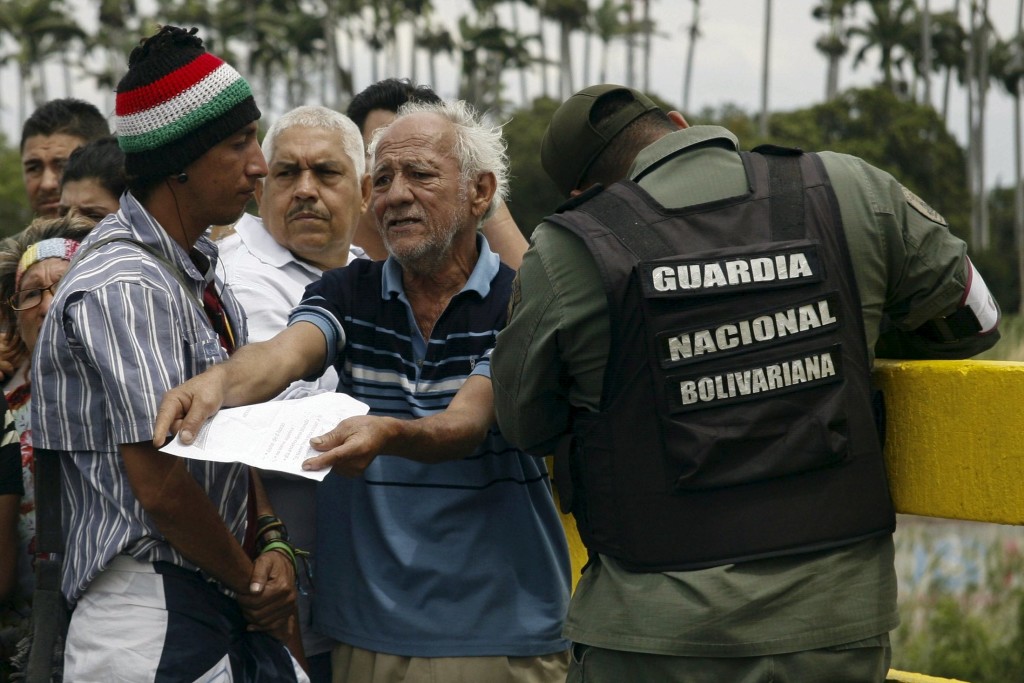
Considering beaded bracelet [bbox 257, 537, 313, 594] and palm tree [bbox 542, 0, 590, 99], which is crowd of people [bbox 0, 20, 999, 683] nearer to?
beaded bracelet [bbox 257, 537, 313, 594]

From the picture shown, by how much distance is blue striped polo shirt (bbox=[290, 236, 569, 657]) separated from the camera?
2977 millimetres

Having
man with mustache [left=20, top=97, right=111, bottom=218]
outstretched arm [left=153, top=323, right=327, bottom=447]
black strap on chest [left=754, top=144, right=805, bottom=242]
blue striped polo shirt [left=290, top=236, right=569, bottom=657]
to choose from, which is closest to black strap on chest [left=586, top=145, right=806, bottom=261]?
black strap on chest [left=754, top=144, right=805, bottom=242]

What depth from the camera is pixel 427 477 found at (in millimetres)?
3014

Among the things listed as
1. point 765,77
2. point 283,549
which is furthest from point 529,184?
point 283,549

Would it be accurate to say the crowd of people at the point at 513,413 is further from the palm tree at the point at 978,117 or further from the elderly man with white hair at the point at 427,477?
the palm tree at the point at 978,117

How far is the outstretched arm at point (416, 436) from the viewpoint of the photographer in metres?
2.53

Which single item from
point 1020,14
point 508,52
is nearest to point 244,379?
point 1020,14

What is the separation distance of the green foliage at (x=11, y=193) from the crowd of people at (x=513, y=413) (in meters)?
38.1

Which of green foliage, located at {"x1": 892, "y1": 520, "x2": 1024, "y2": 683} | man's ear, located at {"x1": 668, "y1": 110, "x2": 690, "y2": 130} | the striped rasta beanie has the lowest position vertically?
green foliage, located at {"x1": 892, "y1": 520, "x2": 1024, "y2": 683}

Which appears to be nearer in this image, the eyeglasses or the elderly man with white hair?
the elderly man with white hair

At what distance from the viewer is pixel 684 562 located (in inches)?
99.4

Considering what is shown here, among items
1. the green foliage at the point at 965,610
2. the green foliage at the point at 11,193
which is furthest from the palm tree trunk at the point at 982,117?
the green foliage at the point at 965,610

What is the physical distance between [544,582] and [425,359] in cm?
63

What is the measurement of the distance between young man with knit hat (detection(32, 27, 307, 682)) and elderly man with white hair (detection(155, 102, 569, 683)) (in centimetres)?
22
